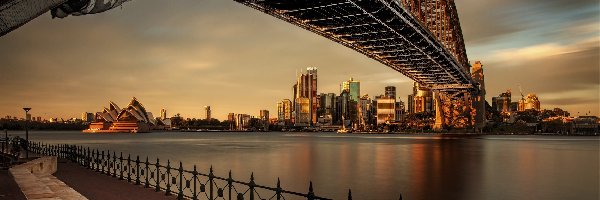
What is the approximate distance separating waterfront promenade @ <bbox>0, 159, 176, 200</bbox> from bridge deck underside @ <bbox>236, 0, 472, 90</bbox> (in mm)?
21066

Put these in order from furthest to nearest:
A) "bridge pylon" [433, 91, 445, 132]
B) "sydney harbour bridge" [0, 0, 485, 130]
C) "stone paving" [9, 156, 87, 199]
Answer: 1. "bridge pylon" [433, 91, 445, 132]
2. "stone paving" [9, 156, 87, 199]
3. "sydney harbour bridge" [0, 0, 485, 130]

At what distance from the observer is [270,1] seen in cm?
3866

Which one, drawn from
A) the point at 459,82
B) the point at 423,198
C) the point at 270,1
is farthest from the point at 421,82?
the point at 423,198

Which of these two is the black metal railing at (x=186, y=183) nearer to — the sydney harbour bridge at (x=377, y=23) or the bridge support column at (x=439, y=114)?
the sydney harbour bridge at (x=377, y=23)

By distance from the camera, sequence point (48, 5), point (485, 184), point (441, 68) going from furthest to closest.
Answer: point (441, 68)
point (485, 184)
point (48, 5)

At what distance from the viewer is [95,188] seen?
14273mm

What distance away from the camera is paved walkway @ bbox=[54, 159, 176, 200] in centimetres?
1287

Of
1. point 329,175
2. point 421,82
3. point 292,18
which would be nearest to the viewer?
point 329,175

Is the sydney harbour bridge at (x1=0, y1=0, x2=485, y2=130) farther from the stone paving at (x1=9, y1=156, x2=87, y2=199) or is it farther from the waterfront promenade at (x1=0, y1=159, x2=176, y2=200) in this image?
the waterfront promenade at (x1=0, y1=159, x2=176, y2=200)

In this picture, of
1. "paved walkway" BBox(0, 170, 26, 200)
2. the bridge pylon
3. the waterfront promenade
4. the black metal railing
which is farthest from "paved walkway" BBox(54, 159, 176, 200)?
the bridge pylon

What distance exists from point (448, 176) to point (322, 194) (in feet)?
41.6

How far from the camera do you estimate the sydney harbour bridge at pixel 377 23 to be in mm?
6762

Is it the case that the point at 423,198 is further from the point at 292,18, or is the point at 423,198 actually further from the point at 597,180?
the point at 292,18

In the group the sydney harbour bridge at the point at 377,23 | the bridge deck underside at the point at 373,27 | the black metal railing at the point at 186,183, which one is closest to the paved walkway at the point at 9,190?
the black metal railing at the point at 186,183
